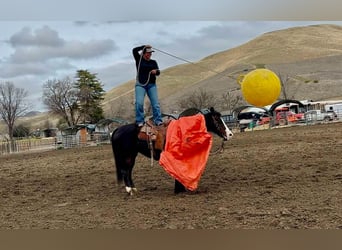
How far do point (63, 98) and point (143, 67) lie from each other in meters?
31.6

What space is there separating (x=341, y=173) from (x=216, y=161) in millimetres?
3099

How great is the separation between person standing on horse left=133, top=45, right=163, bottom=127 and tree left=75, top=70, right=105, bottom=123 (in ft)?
88.1

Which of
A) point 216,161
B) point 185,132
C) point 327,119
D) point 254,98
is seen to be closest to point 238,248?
point 185,132

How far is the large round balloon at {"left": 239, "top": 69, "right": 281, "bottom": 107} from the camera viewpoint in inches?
267

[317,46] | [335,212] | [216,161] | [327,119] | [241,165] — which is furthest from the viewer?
[317,46]

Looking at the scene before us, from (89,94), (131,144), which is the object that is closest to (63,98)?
(89,94)

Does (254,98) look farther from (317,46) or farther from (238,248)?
(317,46)

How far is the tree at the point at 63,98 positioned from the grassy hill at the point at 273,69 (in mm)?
3281

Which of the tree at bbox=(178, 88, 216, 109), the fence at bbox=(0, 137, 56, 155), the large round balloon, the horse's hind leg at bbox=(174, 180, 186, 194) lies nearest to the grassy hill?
the tree at bbox=(178, 88, 216, 109)

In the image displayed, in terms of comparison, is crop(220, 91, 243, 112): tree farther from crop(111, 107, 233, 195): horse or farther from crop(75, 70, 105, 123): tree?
crop(111, 107, 233, 195): horse

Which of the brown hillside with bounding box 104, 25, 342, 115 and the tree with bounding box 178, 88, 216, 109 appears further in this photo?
the brown hillside with bounding box 104, 25, 342, 115

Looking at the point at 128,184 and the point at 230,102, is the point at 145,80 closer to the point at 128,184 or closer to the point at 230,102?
the point at 128,184

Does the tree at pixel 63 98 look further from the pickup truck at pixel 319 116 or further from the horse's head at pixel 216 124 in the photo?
the horse's head at pixel 216 124

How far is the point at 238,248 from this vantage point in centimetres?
331
